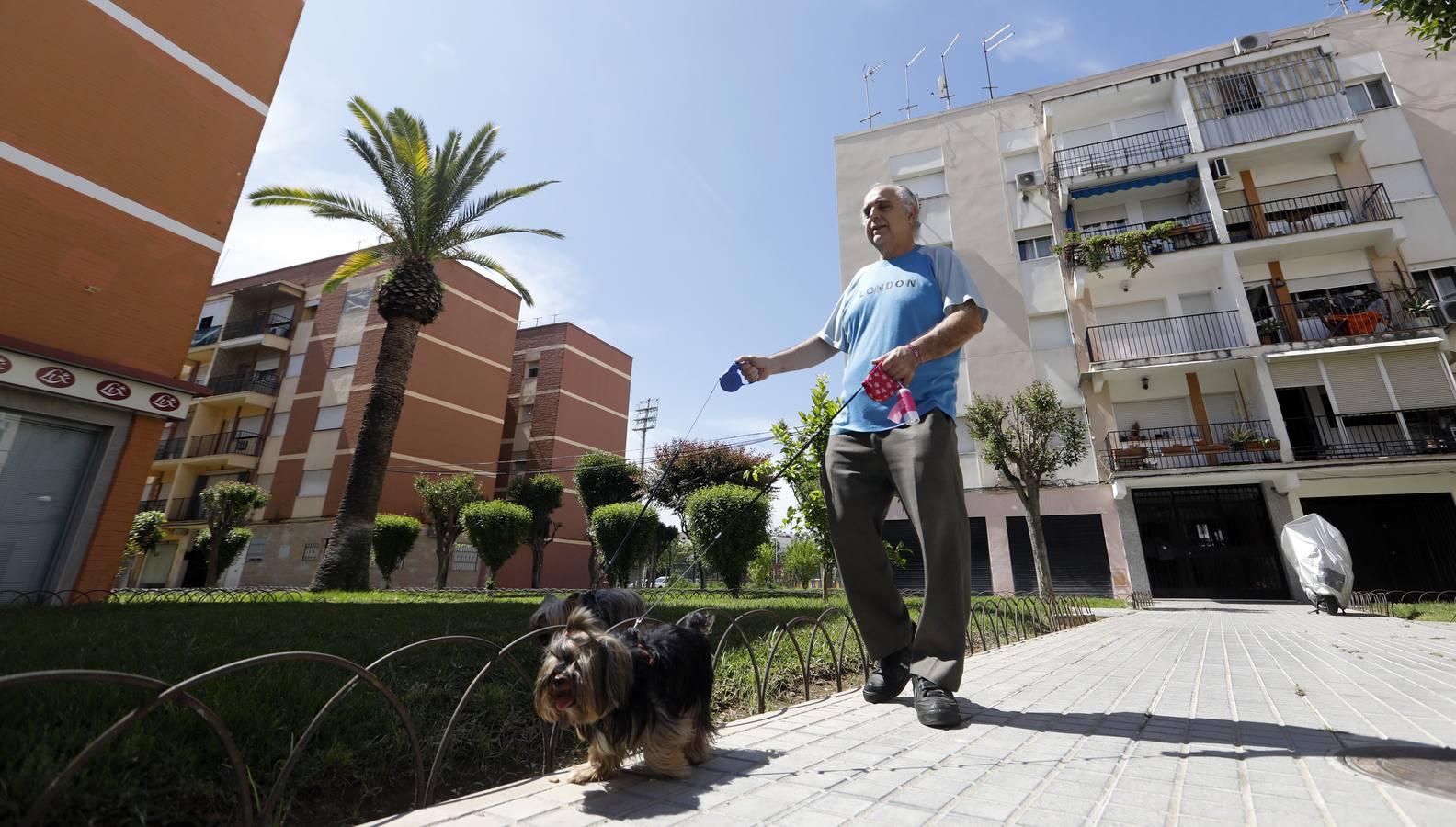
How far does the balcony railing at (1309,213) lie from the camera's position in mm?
17016

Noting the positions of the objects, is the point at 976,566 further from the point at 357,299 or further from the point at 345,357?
the point at 357,299

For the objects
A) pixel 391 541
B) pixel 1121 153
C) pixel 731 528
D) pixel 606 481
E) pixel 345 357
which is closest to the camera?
pixel 731 528

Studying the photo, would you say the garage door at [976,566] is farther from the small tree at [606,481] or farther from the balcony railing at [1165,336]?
the small tree at [606,481]

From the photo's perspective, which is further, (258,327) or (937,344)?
(258,327)

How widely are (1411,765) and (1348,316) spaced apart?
21.2 meters

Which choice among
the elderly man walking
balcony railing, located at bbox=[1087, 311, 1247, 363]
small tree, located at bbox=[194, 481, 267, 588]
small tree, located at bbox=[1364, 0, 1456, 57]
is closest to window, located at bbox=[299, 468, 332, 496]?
small tree, located at bbox=[194, 481, 267, 588]

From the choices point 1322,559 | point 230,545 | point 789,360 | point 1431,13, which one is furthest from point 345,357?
point 1322,559

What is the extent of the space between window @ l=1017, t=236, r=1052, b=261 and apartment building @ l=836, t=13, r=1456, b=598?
89 millimetres

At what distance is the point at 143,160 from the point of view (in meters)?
9.54

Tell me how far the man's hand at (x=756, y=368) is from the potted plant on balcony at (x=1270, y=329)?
2029 centimetres

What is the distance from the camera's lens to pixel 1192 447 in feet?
53.9

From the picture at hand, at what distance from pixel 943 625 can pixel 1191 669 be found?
2875 millimetres

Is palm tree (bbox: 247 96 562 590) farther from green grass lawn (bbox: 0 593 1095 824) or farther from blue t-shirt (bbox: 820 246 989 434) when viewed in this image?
blue t-shirt (bbox: 820 246 989 434)

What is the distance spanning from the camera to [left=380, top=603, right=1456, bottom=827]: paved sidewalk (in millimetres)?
1511
